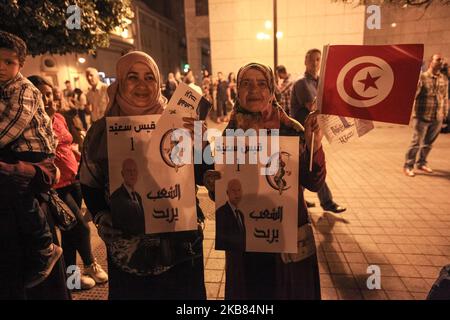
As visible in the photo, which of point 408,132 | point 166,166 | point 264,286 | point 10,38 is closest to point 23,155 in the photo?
point 10,38

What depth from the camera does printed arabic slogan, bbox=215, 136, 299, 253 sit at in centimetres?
202

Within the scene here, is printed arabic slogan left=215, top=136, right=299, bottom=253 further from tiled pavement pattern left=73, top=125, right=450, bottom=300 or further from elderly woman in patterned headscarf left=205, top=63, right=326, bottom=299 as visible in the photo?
tiled pavement pattern left=73, top=125, right=450, bottom=300

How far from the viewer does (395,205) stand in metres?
5.17

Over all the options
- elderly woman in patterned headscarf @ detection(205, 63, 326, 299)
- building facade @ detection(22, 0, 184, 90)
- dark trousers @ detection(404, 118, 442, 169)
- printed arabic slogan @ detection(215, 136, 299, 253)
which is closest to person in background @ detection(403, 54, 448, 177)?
dark trousers @ detection(404, 118, 442, 169)

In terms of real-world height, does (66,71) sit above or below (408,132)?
above

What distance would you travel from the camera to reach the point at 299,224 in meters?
2.17

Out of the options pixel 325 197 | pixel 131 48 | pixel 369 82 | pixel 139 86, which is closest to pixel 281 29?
pixel 325 197

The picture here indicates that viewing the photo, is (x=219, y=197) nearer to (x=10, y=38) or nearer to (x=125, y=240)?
(x=125, y=240)

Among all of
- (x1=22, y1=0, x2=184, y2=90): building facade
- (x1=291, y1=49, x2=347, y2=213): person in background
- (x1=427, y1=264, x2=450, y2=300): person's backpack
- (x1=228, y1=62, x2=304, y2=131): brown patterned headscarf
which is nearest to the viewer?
(x1=427, y1=264, x2=450, y2=300): person's backpack

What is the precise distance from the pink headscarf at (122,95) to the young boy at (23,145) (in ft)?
1.74

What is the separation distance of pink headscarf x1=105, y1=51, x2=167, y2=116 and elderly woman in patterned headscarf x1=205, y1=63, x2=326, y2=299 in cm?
51

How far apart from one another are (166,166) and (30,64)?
816 inches

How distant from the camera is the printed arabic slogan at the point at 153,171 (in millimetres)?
2002

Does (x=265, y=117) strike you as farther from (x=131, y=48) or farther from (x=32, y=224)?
(x=131, y=48)
